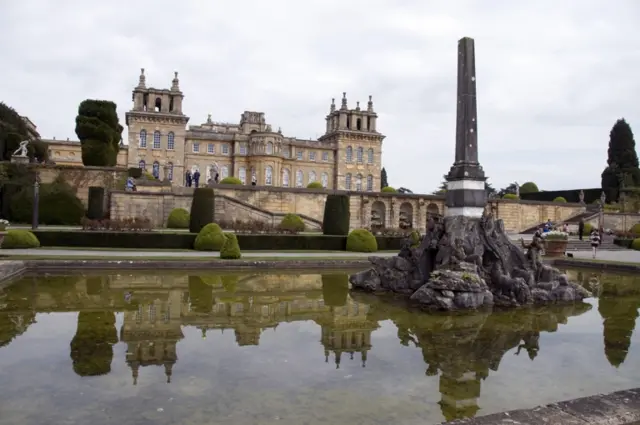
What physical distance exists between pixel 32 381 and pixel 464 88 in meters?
12.4

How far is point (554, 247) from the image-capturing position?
24031 mm

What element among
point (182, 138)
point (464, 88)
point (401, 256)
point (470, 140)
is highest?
point (182, 138)

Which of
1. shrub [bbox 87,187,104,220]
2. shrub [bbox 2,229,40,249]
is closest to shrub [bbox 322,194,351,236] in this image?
shrub [bbox 87,187,104,220]

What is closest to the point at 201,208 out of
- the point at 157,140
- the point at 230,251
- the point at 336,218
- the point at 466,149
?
the point at 336,218

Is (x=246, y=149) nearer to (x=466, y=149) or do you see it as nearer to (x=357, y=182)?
(x=357, y=182)

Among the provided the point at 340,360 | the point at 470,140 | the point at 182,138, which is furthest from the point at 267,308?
the point at 182,138

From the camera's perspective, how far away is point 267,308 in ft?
35.1

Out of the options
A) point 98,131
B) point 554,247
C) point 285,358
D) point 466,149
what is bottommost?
point 285,358

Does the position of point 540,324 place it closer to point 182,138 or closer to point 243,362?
point 243,362

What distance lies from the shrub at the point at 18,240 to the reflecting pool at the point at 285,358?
8985 millimetres

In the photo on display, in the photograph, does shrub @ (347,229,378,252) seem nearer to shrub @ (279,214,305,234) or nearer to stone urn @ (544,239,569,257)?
shrub @ (279,214,305,234)

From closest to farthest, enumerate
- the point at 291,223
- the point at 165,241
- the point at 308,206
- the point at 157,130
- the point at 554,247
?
the point at 165,241, the point at 554,247, the point at 291,223, the point at 308,206, the point at 157,130

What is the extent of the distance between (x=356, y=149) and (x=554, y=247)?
42.0 metres

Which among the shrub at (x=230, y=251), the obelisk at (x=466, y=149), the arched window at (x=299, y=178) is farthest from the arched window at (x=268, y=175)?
the obelisk at (x=466, y=149)
